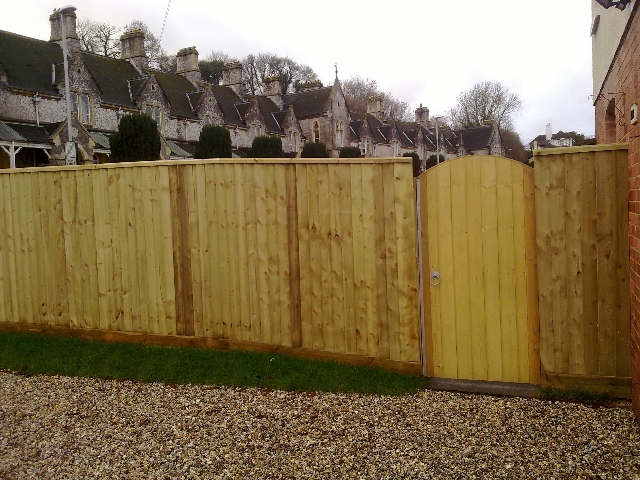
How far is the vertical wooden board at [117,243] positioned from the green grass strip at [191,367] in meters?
0.39

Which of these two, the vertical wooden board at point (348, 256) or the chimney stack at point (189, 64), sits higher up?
the chimney stack at point (189, 64)

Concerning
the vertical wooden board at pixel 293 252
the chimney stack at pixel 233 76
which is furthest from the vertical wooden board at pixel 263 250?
the chimney stack at pixel 233 76

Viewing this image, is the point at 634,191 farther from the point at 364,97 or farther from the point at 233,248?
the point at 364,97

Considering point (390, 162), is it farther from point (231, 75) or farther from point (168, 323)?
point (231, 75)

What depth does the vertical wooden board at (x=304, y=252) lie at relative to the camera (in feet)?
20.1

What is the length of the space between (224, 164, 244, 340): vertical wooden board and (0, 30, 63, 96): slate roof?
892 inches

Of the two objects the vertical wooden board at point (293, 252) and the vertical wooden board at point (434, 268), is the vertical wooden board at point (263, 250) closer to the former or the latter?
the vertical wooden board at point (293, 252)

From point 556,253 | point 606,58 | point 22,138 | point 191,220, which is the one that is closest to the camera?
point 556,253

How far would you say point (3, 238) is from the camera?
7.86 m

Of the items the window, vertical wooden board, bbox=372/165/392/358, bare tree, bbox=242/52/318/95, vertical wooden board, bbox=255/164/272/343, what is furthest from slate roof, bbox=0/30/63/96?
bare tree, bbox=242/52/318/95

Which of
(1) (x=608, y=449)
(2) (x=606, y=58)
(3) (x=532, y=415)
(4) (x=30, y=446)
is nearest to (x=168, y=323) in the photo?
(4) (x=30, y=446)

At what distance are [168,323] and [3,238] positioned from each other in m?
2.95

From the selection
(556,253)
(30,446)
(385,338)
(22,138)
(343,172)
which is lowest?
(30,446)

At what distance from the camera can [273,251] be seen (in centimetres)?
632
